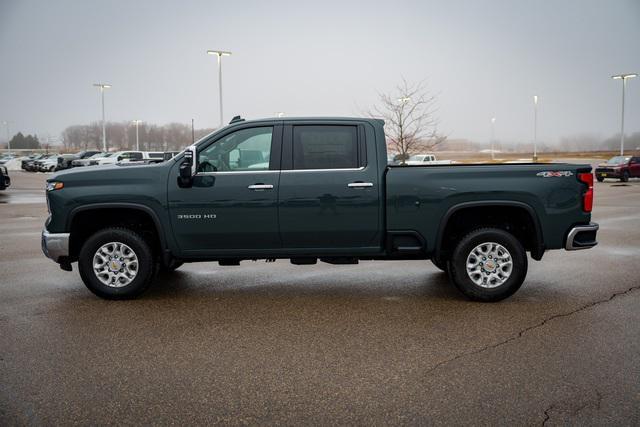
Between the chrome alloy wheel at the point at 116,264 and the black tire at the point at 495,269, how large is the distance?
3491 mm

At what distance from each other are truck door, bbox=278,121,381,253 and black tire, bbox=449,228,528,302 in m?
0.90

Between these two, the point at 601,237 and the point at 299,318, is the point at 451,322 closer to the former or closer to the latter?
the point at 299,318

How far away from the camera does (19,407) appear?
360 cm

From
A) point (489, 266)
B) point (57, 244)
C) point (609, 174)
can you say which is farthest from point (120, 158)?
point (489, 266)

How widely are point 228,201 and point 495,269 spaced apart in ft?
9.64

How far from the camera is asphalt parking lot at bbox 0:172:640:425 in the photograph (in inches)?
141

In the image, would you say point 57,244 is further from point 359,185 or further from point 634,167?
point 634,167

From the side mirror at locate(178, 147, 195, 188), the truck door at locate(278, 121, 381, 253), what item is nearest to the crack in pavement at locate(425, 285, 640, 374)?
the truck door at locate(278, 121, 381, 253)

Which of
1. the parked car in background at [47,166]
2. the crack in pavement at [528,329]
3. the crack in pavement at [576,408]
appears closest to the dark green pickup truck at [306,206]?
the crack in pavement at [528,329]

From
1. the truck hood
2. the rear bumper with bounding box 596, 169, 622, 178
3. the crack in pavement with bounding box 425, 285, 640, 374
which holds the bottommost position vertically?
the crack in pavement with bounding box 425, 285, 640, 374

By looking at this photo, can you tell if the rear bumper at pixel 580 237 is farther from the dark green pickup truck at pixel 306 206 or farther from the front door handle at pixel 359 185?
the front door handle at pixel 359 185

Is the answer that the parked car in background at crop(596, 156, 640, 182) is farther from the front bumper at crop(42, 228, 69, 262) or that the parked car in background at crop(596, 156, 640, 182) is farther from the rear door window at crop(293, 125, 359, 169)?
the front bumper at crop(42, 228, 69, 262)

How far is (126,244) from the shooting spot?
6312mm

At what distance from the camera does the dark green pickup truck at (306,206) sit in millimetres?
6195
